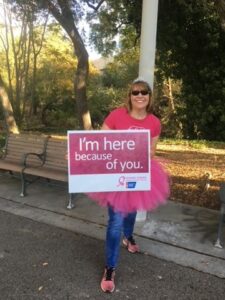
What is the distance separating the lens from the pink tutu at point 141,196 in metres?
3.80

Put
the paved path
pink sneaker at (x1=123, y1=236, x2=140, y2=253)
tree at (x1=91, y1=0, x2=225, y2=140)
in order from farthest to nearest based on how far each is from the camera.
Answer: tree at (x1=91, y1=0, x2=225, y2=140) → pink sneaker at (x1=123, y1=236, x2=140, y2=253) → the paved path

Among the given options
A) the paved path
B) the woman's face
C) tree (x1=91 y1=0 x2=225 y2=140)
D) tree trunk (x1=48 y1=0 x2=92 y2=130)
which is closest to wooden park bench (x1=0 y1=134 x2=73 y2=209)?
the paved path

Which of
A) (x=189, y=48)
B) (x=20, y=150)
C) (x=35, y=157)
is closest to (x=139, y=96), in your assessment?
(x=35, y=157)

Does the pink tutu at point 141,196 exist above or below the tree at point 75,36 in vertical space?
below

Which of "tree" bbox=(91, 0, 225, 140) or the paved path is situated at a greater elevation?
"tree" bbox=(91, 0, 225, 140)

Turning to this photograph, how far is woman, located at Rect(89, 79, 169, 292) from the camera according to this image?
3.79 meters

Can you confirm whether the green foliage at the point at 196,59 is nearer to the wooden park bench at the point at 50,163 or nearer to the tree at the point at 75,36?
the tree at the point at 75,36

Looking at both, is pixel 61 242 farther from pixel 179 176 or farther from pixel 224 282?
pixel 179 176

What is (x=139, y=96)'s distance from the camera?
385 cm

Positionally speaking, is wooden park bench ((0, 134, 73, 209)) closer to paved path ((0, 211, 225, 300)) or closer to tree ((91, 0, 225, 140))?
paved path ((0, 211, 225, 300))

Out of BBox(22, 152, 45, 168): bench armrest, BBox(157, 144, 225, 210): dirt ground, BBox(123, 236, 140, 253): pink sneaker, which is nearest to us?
BBox(123, 236, 140, 253): pink sneaker

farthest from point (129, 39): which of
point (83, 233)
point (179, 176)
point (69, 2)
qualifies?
point (83, 233)

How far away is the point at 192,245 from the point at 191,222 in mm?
692

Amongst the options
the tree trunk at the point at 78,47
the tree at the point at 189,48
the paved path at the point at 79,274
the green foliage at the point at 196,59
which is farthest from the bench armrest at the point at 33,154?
the green foliage at the point at 196,59
